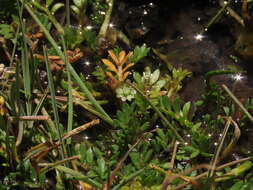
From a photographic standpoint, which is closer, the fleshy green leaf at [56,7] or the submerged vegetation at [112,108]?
the submerged vegetation at [112,108]

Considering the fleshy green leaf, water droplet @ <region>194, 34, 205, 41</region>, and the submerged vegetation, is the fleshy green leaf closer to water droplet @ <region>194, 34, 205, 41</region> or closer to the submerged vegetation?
the submerged vegetation

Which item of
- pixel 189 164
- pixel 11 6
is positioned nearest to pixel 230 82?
pixel 189 164

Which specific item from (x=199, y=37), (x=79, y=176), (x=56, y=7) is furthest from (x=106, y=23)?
(x=79, y=176)

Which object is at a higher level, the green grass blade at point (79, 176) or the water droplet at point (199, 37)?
the water droplet at point (199, 37)

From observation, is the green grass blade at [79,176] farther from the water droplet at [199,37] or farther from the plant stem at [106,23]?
the water droplet at [199,37]

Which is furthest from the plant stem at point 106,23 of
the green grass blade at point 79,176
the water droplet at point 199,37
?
the green grass blade at point 79,176

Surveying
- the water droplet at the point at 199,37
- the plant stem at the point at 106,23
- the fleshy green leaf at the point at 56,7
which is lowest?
the water droplet at the point at 199,37

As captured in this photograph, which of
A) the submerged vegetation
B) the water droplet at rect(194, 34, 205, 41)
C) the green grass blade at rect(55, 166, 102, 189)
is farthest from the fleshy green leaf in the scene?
the green grass blade at rect(55, 166, 102, 189)

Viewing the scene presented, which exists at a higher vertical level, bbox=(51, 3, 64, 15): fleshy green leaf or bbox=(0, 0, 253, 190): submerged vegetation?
bbox=(51, 3, 64, 15): fleshy green leaf

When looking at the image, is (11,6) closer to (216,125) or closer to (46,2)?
(46,2)
